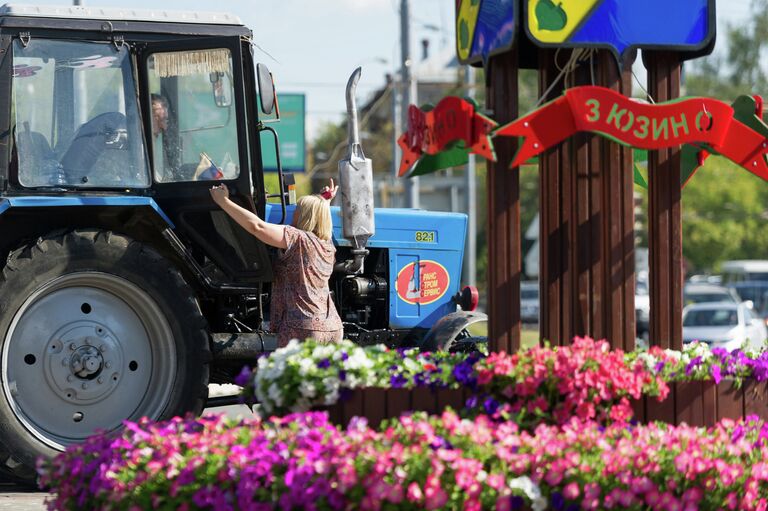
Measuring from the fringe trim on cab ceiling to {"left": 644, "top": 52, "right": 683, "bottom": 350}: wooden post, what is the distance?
10.5 ft

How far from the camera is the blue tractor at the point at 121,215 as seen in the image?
761 cm

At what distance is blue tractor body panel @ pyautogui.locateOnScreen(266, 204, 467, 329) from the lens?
31.8 ft

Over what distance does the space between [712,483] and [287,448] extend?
5.31ft

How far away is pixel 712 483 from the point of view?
4793 millimetres

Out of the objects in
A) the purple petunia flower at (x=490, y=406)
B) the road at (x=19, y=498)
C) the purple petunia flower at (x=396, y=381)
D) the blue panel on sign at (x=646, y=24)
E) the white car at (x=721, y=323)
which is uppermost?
the blue panel on sign at (x=646, y=24)

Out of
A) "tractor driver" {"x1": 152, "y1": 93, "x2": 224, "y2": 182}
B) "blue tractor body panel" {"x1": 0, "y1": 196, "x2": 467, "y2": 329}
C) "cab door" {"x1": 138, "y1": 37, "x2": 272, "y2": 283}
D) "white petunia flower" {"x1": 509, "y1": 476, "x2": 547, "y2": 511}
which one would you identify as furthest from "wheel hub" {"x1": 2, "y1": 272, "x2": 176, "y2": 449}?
"white petunia flower" {"x1": 509, "y1": 476, "x2": 547, "y2": 511}

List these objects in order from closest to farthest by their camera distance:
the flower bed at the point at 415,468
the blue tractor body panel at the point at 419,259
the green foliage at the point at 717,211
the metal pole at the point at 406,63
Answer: the flower bed at the point at 415,468 → the blue tractor body panel at the point at 419,259 → the metal pole at the point at 406,63 → the green foliage at the point at 717,211

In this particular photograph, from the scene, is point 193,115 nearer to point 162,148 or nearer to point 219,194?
point 162,148

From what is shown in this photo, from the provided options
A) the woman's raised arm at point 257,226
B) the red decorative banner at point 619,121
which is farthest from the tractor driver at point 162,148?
the red decorative banner at point 619,121

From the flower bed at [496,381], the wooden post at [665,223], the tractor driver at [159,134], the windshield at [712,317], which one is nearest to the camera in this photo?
the flower bed at [496,381]

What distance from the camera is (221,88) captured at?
322 inches

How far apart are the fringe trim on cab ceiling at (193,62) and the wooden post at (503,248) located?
2943mm

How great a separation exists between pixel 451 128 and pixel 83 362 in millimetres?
3288

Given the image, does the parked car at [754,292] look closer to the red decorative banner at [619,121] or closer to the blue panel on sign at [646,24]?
the blue panel on sign at [646,24]
